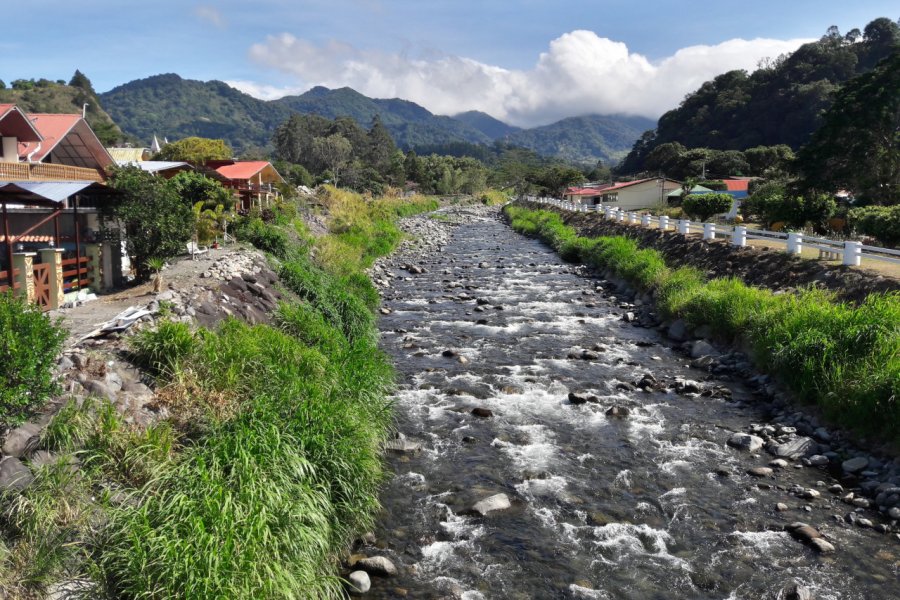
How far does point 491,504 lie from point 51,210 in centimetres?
1859

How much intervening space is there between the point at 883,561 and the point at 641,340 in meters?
10.5

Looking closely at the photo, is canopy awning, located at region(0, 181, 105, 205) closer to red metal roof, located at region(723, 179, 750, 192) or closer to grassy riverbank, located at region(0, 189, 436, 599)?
grassy riverbank, located at region(0, 189, 436, 599)

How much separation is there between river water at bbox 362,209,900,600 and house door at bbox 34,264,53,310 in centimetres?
811

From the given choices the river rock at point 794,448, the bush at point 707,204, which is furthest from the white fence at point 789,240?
the river rock at point 794,448

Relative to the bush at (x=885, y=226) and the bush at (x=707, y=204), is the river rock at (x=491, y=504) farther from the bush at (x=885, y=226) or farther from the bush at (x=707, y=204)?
the bush at (x=707, y=204)

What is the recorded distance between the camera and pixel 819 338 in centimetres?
1224

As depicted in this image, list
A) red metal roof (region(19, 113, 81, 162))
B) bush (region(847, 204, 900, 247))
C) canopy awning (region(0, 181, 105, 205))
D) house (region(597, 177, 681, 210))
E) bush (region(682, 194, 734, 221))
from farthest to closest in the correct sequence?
Result: house (region(597, 177, 681, 210)) → bush (region(682, 194, 734, 221)) → red metal roof (region(19, 113, 81, 162)) → bush (region(847, 204, 900, 247)) → canopy awning (region(0, 181, 105, 205))

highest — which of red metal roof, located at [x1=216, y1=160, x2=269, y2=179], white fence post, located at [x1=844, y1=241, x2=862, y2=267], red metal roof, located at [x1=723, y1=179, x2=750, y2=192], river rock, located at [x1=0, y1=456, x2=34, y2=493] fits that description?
Result: red metal roof, located at [x1=723, y1=179, x2=750, y2=192]

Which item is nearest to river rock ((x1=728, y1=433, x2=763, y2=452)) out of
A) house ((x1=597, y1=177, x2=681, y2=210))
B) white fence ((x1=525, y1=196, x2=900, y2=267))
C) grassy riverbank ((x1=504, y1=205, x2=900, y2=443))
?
grassy riverbank ((x1=504, y1=205, x2=900, y2=443))

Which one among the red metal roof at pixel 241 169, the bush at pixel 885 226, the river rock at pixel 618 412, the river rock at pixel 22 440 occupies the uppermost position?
the red metal roof at pixel 241 169

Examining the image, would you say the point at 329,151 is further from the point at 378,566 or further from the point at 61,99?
the point at 378,566

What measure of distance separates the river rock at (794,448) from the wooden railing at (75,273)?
51.8 ft

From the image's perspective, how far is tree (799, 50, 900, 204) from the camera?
3762cm

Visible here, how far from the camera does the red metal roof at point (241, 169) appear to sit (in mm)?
34656
